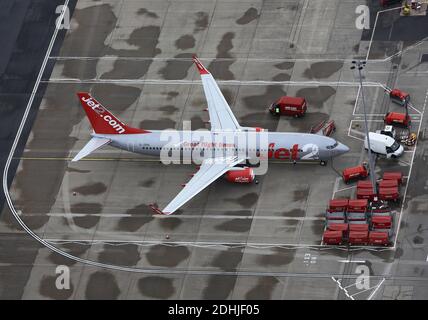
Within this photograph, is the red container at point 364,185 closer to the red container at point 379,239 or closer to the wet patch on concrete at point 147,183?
the red container at point 379,239

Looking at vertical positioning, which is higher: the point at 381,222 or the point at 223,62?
the point at 223,62

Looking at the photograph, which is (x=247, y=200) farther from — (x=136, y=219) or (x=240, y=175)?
(x=136, y=219)

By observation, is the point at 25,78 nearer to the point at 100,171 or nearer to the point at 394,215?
the point at 100,171

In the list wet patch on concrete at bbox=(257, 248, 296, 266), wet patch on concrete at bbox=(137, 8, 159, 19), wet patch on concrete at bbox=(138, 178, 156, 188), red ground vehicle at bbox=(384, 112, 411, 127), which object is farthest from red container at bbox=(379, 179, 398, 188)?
wet patch on concrete at bbox=(137, 8, 159, 19)

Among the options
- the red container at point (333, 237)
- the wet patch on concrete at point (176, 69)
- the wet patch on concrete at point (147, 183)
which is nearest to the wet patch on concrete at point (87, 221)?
the wet patch on concrete at point (147, 183)

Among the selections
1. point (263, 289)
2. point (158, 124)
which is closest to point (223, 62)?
point (158, 124)
